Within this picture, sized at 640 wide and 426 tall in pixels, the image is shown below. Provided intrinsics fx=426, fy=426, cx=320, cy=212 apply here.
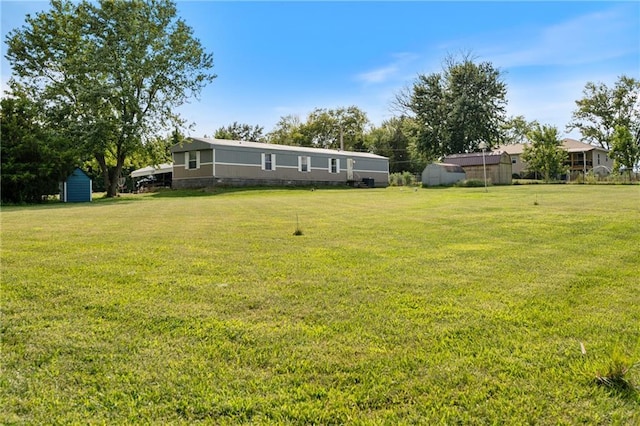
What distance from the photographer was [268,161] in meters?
28.9

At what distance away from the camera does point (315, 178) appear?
1249 inches

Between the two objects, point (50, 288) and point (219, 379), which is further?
point (50, 288)

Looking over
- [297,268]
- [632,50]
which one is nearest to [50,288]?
[297,268]

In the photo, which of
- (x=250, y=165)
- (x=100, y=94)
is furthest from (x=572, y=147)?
(x=100, y=94)

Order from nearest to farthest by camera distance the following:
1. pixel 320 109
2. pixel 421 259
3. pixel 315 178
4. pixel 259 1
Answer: pixel 421 259 → pixel 259 1 → pixel 315 178 → pixel 320 109

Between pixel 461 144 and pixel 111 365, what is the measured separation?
44726 millimetres

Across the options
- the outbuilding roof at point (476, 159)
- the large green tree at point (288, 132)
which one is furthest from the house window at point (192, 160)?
the large green tree at point (288, 132)

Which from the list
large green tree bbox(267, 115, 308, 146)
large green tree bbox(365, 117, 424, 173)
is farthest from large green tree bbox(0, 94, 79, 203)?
large green tree bbox(365, 117, 424, 173)

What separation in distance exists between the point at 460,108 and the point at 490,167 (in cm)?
1157

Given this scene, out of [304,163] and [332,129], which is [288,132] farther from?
[304,163]

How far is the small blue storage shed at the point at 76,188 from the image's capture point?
67.5 ft

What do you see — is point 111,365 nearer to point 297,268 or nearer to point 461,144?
point 297,268

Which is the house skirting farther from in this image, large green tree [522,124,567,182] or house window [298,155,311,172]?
large green tree [522,124,567,182]

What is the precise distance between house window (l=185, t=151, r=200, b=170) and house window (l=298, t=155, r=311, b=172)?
718 centimetres
